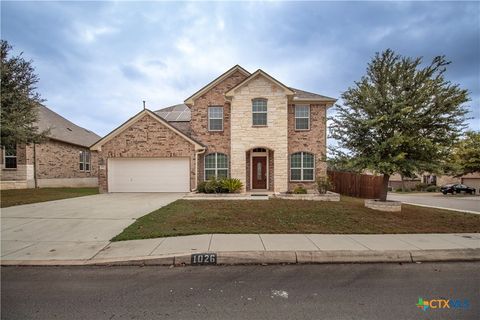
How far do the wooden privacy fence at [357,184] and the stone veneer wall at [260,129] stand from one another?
557 centimetres

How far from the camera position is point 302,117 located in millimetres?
16109

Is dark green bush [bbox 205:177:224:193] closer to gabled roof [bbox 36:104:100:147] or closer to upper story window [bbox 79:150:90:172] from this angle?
gabled roof [bbox 36:104:100:147]

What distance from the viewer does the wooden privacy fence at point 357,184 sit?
55.4ft

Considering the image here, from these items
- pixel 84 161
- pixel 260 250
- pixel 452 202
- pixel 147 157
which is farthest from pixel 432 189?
pixel 84 161

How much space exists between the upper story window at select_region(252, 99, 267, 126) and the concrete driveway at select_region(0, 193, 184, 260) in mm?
7896

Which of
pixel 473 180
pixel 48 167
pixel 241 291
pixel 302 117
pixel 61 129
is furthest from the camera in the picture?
pixel 473 180

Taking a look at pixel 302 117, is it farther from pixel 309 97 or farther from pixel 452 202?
pixel 452 202

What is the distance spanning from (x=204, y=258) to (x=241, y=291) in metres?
1.35

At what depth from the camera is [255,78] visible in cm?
1549

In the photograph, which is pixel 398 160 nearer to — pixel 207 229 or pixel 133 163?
pixel 207 229

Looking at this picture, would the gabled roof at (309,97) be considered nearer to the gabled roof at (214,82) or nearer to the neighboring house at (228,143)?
the neighboring house at (228,143)

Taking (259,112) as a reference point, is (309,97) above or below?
above

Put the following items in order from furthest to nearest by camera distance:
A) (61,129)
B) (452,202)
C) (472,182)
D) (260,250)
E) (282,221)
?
1. (472,182)
2. (61,129)
3. (452,202)
4. (282,221)
5. (260,250)

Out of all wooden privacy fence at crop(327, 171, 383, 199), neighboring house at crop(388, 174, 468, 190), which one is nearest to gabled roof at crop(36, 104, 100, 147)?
wooden privacy fence at crop(327, 171, 383, 199)
